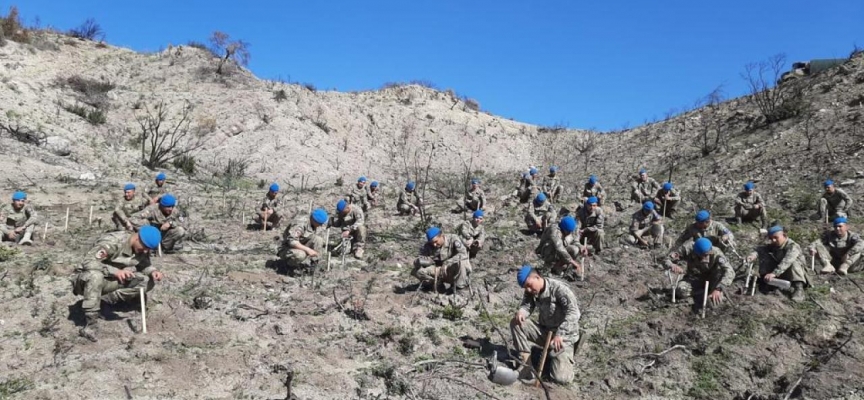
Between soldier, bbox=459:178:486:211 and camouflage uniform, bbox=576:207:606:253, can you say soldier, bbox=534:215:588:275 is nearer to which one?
camouflage uniform, bbox=576:207:606:253

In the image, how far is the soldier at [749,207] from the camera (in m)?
14.2

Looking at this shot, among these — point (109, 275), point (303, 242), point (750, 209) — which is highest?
point (750, 209)

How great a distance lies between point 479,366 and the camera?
701cm

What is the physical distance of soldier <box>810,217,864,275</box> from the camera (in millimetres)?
10094

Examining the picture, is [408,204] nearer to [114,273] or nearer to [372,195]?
[372,195]

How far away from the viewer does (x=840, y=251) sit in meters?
10.3

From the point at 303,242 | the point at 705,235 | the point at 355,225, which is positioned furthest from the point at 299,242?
the point at 705,235

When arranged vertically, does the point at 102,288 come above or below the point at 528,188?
below

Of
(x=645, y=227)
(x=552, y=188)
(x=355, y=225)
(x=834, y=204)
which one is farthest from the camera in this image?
(x=552, y=188)

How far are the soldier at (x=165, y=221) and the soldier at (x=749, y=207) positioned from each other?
1156cm

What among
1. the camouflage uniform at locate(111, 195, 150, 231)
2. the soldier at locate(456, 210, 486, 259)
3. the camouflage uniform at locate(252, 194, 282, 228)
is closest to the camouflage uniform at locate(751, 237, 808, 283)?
the soldier at locate(456, 210, 486, 259)

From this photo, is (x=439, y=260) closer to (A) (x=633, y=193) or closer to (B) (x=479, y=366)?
(B) (x=479, y=366)

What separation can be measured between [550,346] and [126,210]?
7979mm

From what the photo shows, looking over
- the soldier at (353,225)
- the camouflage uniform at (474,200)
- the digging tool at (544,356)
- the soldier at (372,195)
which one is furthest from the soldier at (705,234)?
the soldier at (372,195)
